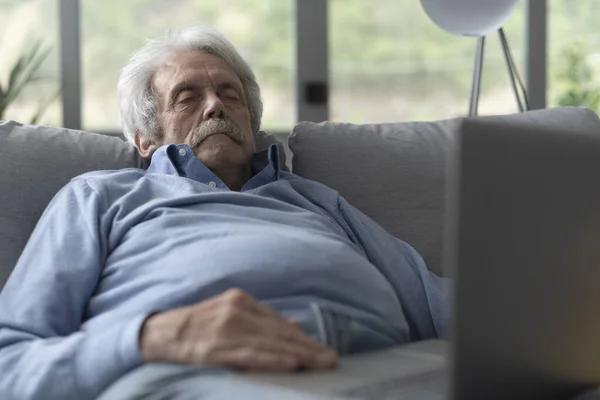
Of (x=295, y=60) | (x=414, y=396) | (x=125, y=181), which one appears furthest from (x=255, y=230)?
(x=295, y=60)

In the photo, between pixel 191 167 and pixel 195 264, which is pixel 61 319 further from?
pixel 191 167

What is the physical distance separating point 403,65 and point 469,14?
2.23m

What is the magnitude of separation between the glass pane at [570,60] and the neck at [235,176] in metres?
3.56

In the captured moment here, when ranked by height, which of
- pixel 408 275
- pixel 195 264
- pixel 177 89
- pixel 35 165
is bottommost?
pixel 408 275

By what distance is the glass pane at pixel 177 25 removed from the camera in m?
4.42

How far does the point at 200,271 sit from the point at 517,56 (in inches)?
160

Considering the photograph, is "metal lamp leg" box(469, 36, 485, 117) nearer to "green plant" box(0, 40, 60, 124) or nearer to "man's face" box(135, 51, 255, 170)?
"man's face" box(135, 51, 255, 170)

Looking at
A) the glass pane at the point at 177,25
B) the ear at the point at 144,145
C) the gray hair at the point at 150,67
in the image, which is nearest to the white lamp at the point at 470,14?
the gray hair at the point at 150,67

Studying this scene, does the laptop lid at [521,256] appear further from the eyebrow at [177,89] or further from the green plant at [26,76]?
the green plant at [26,76]

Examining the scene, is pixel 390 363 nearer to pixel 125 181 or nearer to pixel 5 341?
pixel 5 341

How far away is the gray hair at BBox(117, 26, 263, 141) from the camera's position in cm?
204

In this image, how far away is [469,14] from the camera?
9.05ft

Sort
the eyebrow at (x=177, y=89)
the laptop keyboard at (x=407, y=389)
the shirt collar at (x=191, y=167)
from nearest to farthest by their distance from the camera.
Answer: the laptop keyboard at (x=407, y=389) < the shirt collar at (x=191, y=167) < the eyebrow at (x=177, y=89)

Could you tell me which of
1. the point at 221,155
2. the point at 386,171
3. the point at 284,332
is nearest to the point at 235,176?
the point at 221,155
